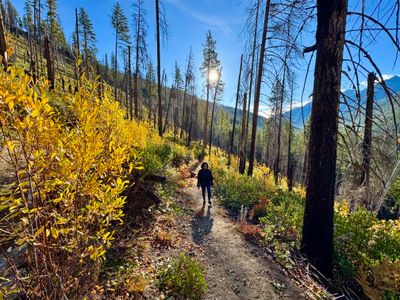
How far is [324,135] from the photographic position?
Result: 13.6ft

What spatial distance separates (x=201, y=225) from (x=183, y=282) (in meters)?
3.00

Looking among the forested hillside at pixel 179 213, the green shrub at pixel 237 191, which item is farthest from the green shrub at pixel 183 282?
the green shrub at pixel 237 191

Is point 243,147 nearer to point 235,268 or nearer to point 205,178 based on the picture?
point 205,178

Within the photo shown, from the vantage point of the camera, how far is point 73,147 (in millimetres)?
1948

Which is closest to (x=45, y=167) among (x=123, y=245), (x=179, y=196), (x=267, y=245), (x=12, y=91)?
(x=12, y=91)

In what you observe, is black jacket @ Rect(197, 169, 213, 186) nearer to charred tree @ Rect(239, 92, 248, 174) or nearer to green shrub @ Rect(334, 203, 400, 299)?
green shrub @ Rect(334, 203, 400, 299)

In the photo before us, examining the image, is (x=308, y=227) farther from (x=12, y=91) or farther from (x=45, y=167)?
(x=12, y=91)

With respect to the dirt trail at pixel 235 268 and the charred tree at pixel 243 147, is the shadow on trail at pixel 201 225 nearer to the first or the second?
the dirt trail at pixel 235 268

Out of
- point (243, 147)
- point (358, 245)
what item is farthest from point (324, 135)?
point (243, 147)

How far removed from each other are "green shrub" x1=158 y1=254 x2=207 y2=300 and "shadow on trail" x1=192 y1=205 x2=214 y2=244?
1.73 meters

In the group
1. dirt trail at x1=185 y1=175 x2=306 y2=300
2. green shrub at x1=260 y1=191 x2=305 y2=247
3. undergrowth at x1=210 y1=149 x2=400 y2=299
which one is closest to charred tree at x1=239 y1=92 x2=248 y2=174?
undergrowth at x1=210 y1=149 x2=400 y2=299

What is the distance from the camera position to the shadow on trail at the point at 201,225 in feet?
19.8

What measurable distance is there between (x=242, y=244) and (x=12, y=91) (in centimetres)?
569

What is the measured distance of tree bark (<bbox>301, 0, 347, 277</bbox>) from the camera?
3.89m
